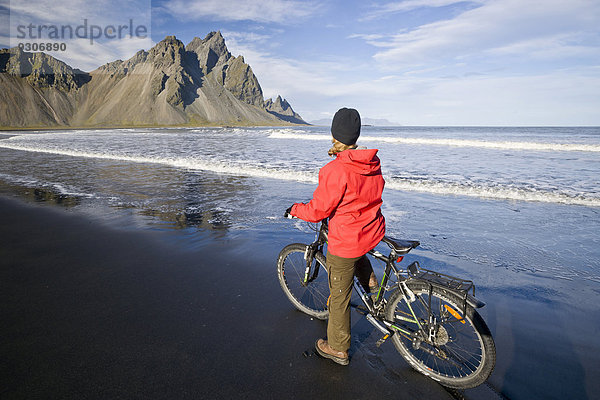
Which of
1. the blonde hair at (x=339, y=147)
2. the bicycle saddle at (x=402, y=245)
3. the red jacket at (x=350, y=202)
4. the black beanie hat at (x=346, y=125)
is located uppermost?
the black beanie hat at (x=346, y=125)

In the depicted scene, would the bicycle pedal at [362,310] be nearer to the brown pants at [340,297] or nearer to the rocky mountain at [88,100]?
the brown pants at [340,297]

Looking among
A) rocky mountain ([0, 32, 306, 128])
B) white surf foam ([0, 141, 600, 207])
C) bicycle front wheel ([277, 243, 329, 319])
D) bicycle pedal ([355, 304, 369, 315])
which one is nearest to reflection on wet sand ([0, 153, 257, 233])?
white surf foam ([0, 141, 600, 207])

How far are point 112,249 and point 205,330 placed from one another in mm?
3517

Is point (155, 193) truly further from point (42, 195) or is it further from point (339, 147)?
point (339, 147)

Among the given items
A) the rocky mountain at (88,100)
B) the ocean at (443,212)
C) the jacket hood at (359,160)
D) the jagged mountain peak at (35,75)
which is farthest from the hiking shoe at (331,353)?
the jagged mountain peak at (35,75)

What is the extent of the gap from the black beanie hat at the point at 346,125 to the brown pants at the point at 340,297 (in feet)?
3.71

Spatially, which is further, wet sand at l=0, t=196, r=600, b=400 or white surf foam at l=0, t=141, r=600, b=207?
white surf foam at l=0, t=141, r=600, b=207

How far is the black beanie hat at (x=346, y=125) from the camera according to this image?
282cm

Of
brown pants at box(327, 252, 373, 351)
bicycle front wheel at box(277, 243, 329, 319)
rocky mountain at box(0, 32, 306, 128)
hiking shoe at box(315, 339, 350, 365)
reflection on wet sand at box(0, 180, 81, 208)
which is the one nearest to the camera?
brown pants at box(327, 252, 373, 351)

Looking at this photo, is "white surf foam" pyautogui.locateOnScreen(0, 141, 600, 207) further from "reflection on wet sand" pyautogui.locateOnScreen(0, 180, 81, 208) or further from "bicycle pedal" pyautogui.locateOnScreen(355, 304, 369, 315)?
"bicycle pedal" pyautogui.locateOnScreen(355, 304, 369, 315)

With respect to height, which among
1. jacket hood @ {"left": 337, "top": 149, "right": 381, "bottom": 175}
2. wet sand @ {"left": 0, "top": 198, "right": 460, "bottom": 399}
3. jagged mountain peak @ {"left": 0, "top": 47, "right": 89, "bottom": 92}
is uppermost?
jagged mountain peak @ {"left": 0, "top": 47, "right": 89, "bottom": 92}

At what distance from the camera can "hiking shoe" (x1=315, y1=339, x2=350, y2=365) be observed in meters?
3.11

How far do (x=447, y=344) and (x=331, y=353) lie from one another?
1.21m

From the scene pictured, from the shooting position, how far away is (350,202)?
2812 mm
